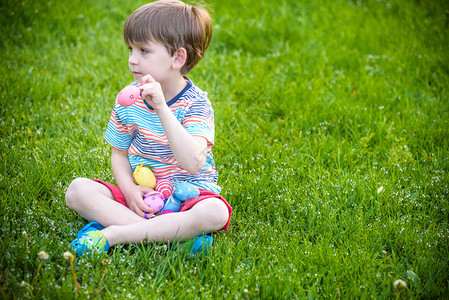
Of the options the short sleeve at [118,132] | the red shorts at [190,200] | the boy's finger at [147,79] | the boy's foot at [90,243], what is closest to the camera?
the boy's foot at [90,243]

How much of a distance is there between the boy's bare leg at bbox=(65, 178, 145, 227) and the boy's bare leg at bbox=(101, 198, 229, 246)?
0.10 meters

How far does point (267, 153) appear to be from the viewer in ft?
11.4

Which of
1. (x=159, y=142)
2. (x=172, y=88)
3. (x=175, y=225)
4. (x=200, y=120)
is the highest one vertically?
(x=172, y=88)

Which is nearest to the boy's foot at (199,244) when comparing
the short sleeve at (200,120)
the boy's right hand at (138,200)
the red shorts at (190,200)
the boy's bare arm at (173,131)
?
the red shorts at (190,200)

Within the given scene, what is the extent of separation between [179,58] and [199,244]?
1.04 metres

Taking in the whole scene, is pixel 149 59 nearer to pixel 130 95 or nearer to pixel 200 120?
pixel 130 95

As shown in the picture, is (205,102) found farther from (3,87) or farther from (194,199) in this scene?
(3,87)

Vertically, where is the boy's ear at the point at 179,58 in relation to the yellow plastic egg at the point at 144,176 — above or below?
above

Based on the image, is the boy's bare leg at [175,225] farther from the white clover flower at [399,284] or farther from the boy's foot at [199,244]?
→ the white clover flower at [399,284]

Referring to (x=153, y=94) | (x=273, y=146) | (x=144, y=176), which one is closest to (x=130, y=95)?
(x=153, y=94)

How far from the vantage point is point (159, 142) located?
2.62 metres

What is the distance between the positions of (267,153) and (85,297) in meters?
1.80

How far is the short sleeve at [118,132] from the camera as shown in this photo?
271 centimetres


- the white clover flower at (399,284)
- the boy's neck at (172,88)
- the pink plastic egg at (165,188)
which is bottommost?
the white clover flower at (399,284)
